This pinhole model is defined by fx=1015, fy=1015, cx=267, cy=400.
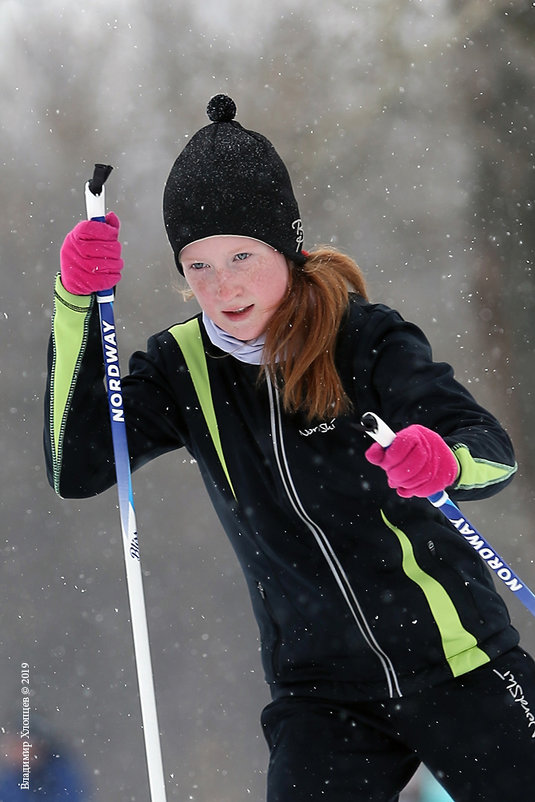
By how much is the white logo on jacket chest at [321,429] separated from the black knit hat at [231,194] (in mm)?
241

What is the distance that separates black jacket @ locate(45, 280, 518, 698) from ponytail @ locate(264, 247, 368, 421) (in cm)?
3

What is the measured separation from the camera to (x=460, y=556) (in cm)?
145

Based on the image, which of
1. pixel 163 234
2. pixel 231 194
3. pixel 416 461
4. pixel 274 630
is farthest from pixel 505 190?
pixel 416 461

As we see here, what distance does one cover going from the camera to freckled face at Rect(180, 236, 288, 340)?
4.57 feet

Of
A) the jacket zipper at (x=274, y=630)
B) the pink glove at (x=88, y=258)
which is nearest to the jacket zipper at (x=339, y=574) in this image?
the jacket zipper at (x=274, y=630)

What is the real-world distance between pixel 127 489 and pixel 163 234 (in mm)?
2222

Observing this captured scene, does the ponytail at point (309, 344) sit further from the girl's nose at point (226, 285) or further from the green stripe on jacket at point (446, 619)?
the green stripe on jacket at point (446, 619)

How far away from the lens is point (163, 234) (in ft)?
11.8

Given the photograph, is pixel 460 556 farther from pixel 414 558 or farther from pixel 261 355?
pixel 261 355

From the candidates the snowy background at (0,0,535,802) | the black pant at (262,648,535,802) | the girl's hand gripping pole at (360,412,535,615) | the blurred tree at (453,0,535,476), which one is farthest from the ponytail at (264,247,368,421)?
the blurred tree at (453,0,535,476)

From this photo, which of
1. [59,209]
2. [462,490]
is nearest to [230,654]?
[59,209]

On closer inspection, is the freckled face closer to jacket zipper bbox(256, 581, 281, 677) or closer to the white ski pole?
the white ski pole

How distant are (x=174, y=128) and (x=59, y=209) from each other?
0.49m

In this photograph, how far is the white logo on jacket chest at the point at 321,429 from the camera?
142 cm
